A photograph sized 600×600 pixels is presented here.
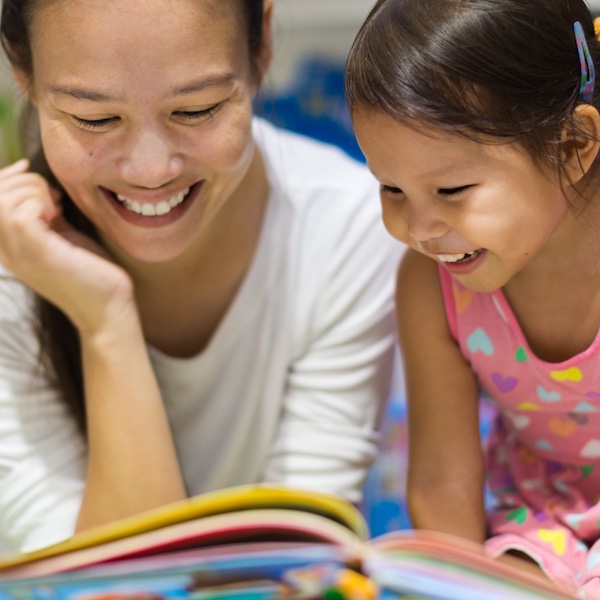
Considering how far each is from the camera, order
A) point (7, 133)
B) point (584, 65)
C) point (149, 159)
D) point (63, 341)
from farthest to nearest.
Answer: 1. point (7, 133)
2. point (63, 341)
3. point (149, 159)
4. point (584, 65)

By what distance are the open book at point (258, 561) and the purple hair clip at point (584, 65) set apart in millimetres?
376

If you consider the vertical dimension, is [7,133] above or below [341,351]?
above

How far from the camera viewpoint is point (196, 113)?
0.91 m

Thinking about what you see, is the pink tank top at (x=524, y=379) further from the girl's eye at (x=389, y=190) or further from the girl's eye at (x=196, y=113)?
the girl's eye at (x=196, y=113)

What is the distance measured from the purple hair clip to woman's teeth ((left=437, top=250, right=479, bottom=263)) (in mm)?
158

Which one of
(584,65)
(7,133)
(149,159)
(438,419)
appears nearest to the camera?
(584,65)

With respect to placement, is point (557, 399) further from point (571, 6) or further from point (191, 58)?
point (191, 58)

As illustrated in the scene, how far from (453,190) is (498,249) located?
6cm

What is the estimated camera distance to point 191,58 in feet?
2.85

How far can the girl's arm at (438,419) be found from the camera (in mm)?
977

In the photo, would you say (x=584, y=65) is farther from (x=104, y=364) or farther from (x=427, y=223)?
(x=104, y=364)

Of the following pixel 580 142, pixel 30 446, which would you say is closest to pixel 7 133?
pixel 30 446

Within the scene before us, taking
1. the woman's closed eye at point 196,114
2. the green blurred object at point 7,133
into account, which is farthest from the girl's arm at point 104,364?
the green blurred object at point 7,133

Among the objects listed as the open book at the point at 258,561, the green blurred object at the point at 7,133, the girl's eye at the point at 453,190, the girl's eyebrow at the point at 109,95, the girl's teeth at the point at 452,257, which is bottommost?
the open book at the point at 258,561
